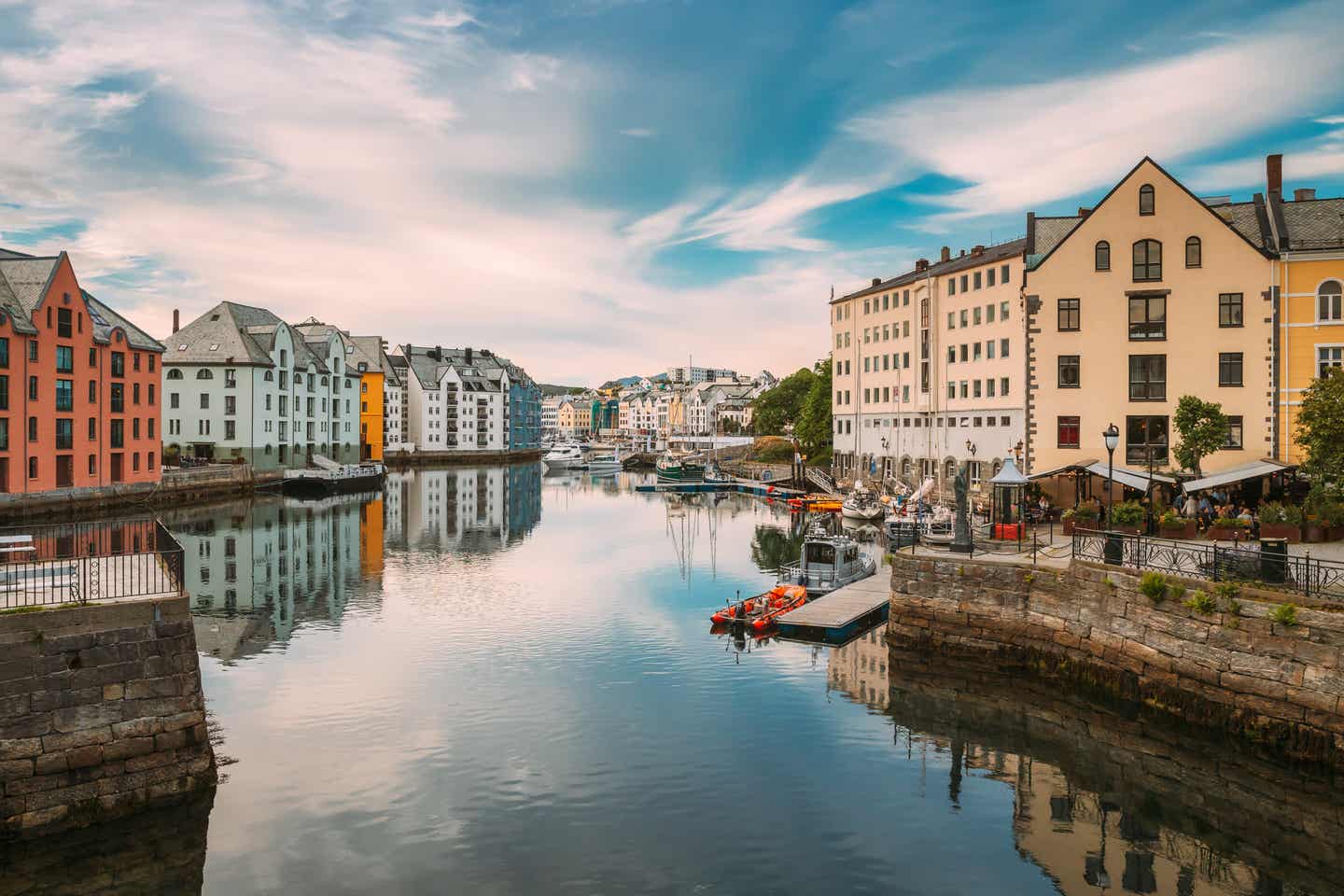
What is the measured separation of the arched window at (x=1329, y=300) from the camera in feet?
134

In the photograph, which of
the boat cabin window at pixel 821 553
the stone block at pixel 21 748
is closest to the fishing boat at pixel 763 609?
the boat cabin window at pixel 821 553

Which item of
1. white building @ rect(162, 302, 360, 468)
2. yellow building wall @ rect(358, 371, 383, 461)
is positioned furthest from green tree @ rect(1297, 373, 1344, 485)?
yellow building wall @ rect(358, 371, 383, 461)

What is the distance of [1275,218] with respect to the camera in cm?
4322

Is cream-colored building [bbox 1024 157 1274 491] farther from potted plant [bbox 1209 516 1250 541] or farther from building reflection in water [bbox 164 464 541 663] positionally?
building reflection in water [bbox 164 464 541 663]

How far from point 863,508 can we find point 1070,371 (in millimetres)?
24450

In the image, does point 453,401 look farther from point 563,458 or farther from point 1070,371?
point 1070,371

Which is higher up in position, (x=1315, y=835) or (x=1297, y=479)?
(x=1297, y=479)

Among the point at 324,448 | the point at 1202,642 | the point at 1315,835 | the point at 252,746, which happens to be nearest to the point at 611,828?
the point at 252,746

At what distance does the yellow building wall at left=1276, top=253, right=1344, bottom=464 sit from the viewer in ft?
135

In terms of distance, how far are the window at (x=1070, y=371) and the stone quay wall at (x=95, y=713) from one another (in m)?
42.9

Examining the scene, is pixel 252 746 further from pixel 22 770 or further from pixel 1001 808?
pixel 1001 808

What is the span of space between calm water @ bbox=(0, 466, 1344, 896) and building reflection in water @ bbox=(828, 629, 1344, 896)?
0.06m

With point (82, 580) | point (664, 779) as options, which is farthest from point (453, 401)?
point (664, 779)

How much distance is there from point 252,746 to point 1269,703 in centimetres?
2266
